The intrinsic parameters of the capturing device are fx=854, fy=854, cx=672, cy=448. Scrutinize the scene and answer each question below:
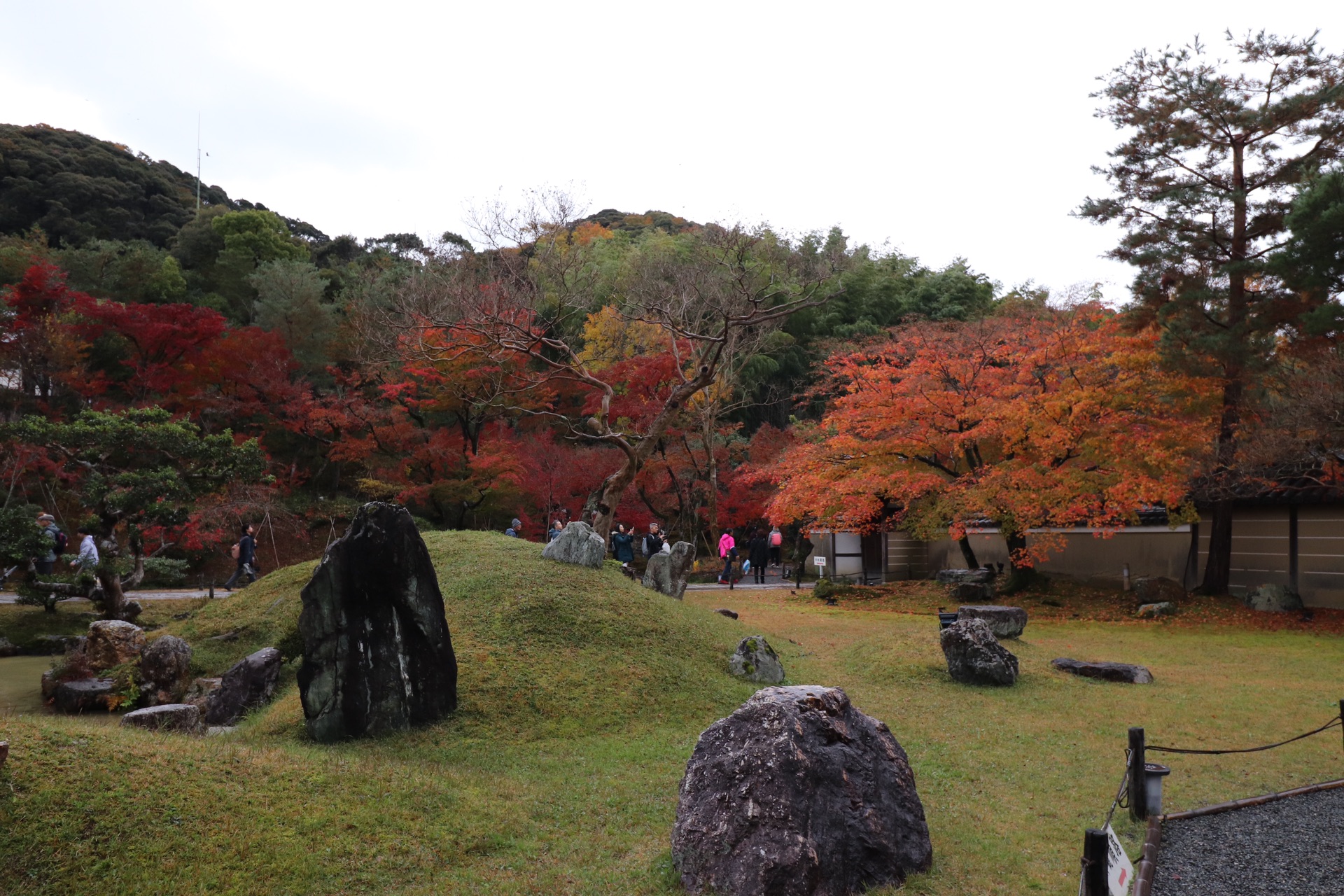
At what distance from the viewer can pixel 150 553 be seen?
72.2 ft

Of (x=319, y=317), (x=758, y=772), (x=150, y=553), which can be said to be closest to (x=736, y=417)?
(x=319, y=317)

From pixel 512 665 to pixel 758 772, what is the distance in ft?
16.3

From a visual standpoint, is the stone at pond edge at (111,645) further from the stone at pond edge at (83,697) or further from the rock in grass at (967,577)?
the rock in grass at (967,577)

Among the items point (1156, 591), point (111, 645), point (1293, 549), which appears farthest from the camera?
point (1156, 591)

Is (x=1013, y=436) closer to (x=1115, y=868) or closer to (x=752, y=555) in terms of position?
(x=752, y=555)

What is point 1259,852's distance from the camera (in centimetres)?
540

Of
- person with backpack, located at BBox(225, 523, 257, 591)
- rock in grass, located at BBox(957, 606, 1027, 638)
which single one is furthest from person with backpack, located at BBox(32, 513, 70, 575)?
rock in grass, located at BBox(957, 606, 1027, 638)

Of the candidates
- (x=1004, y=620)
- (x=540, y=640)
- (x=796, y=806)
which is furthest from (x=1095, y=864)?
(x=1004, y=620)

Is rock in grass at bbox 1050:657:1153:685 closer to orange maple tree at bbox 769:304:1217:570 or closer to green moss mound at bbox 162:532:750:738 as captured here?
green moss mound at bbox 162:532:750:738

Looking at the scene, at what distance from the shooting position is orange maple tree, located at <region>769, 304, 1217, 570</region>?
54.5 ft

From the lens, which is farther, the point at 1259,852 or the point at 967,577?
the point at 967,577

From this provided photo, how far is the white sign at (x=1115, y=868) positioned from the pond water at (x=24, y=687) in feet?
32.4

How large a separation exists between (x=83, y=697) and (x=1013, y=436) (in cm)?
1661

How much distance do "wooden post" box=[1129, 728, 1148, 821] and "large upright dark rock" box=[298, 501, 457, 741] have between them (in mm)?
5792
